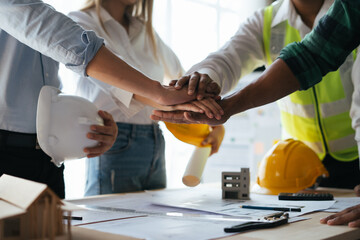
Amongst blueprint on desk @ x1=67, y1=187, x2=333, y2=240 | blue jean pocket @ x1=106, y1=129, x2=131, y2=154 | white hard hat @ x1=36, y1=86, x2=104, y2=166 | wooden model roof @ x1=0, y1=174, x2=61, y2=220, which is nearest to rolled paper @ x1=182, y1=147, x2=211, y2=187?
blueprint on desk @ x1=67, y1=187, x2=333, y2=240

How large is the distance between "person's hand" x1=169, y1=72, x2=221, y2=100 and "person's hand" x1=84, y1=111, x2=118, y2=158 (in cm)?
30

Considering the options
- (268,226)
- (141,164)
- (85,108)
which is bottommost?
(268,226)

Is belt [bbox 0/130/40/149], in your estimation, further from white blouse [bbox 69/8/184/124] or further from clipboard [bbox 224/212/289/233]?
clipboard [bbox 224/212/289/233]

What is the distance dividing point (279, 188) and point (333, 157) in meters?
0.31

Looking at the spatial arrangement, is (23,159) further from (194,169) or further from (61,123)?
(194,169)

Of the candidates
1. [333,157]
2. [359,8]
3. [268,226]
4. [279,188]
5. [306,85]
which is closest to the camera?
[268,226]

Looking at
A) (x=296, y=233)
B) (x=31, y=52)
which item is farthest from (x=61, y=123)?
(x=296, y=233)

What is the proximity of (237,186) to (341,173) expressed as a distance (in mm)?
573

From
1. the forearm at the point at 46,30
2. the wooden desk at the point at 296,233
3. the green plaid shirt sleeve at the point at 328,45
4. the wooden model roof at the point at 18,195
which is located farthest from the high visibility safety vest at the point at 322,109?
the wooden model roof at the point at 18,195

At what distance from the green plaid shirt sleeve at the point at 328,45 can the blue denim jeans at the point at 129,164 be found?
0.77 metres

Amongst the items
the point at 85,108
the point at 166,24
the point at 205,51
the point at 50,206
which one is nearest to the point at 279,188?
the point at 85,108

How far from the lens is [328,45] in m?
1.12

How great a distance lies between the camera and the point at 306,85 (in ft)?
3.89

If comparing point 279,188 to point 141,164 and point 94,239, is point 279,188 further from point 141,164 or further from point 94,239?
point 94,239
